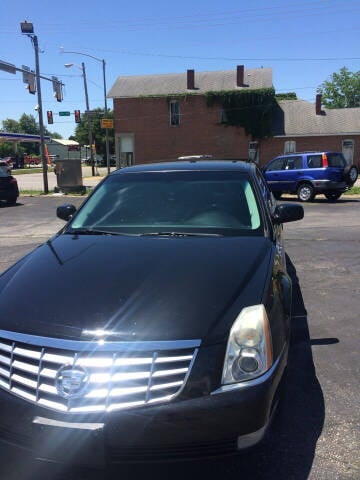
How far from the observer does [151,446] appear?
2.12 metres

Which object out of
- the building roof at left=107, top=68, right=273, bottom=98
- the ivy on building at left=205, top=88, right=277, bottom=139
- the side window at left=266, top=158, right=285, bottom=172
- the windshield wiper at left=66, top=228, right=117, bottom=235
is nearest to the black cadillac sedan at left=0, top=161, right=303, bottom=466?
the windshield wiper at left=66, top=228, right=117, bottom=235

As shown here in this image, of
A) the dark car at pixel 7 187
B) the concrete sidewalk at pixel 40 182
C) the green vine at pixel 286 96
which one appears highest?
the green vine at pixel 286 96

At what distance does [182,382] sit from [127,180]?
8.40 feet

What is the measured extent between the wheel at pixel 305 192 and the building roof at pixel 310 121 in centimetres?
2314

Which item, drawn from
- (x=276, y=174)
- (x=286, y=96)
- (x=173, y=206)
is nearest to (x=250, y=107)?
(x=286, y=96)

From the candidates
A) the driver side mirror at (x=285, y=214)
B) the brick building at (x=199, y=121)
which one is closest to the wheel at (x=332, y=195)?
the driver side mirror at (x=285, y=214)

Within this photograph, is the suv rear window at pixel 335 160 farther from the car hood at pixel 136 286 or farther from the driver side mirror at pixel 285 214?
the car hood at pixel 136 286

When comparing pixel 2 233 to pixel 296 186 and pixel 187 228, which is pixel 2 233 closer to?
pixel 187 228

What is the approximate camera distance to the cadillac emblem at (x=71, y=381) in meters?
2.16

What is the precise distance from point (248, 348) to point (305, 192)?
1725cm

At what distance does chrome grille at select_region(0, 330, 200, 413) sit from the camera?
2141 mm

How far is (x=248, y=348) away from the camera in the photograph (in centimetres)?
232

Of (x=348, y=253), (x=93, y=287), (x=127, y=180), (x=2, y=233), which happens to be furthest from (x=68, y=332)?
(x=2, y=233)

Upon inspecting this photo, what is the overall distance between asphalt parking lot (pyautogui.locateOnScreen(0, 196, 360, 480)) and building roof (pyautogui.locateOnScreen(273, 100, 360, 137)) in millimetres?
34601
